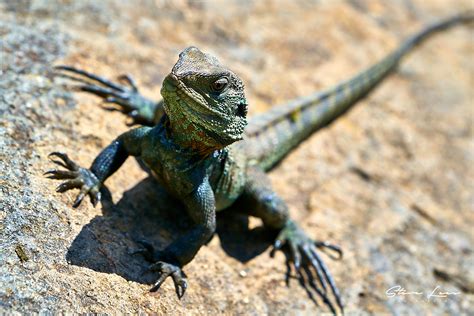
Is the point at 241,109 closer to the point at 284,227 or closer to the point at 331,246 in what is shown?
the point at 284,227

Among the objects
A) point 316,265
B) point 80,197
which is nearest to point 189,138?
point 80,197

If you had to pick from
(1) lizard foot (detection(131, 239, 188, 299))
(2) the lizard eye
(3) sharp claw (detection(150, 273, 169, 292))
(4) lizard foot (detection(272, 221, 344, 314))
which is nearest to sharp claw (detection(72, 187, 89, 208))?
(1) lizard foot (detection(131, 239, 188, 299))

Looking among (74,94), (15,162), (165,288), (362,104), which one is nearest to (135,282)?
(165,288)

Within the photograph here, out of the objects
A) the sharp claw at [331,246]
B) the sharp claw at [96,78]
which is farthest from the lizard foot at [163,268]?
the sharp claw at [96,78]

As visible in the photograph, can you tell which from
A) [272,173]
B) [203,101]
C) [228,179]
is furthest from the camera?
[272,173]

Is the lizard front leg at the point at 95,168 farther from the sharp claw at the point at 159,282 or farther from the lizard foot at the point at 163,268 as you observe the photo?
the sharp claw at the point at 159,282

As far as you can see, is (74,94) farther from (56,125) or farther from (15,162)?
(15,162)

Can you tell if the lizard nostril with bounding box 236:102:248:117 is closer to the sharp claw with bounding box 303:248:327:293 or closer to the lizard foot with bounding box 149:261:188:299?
the lizard foot with bounding box 149:261:188:299
